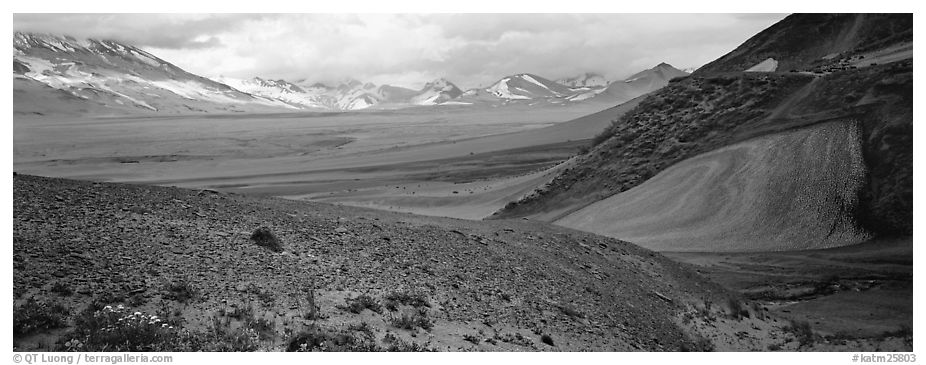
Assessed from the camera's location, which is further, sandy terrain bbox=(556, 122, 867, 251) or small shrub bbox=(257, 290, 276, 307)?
sandy terrain bbox=(556, 122, 867, 251)

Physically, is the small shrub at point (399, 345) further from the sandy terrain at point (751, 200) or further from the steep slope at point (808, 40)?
the steep slope at point (808, 40)

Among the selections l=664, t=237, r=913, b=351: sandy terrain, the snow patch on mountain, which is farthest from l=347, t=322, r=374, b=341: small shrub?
the snow patch on mountain

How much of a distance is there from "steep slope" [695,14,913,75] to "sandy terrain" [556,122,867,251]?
38.0 ft

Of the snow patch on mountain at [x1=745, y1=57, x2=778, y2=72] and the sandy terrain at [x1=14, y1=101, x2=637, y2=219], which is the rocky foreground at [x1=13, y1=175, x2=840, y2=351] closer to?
the sandy terrain at [x1=14, y1=101, x2=637, y2=219]

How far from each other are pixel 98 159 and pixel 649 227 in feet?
223

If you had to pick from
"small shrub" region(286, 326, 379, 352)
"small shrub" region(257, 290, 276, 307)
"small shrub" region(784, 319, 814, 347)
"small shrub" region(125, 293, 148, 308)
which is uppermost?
"small shrub" region(125, 293, 148, 308)

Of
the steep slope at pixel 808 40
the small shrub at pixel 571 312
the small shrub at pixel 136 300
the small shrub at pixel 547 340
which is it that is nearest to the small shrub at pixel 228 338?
the small shrub at pixel 136 300

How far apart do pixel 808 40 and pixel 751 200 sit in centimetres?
2793

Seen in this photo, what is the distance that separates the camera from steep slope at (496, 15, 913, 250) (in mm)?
23031

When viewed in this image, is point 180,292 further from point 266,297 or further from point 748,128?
point 748,128

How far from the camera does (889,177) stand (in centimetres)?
2341

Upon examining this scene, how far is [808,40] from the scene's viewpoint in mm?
48406

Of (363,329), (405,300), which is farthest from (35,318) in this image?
(405,300)

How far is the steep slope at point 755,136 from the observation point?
23031 millimetres
